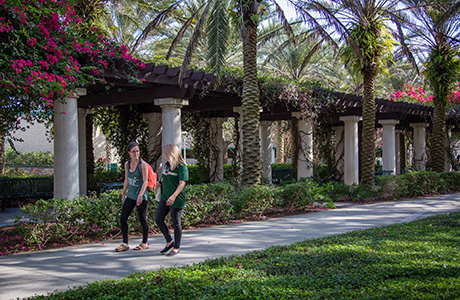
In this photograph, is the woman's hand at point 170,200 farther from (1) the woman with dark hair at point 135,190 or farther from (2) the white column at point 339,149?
(2) the white column at point 339,149

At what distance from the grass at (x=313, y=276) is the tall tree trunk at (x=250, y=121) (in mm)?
5188

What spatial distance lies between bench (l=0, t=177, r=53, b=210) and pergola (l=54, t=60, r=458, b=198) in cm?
104

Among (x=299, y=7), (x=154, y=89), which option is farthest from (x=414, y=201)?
(x=154, y=89)

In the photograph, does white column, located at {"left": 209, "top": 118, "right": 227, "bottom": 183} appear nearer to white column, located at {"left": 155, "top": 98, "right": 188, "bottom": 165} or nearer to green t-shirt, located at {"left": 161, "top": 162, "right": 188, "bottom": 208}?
white column, located at {"left": 155, "top": 98, "right": 188, "bottom": 165}

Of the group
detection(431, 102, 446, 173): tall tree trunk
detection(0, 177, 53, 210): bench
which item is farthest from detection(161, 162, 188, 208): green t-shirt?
detection(431, 102, 446, 173): tall tree trunk

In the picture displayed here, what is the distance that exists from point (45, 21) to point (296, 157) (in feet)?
37.3

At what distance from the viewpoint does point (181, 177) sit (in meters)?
6.76

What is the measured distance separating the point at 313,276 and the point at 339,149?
1872 cm

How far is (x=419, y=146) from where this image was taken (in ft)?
76.8

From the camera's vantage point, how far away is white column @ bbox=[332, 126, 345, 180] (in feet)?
74.3

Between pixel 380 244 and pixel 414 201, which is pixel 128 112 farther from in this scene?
pixel 380 244

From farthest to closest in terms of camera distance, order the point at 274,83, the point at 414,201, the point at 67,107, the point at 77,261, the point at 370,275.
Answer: the point at 414,201, the point at 274,83, the point at 67,107, the point at 77,261, the point at 370,275

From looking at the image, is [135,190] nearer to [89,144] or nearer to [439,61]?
[89,144]

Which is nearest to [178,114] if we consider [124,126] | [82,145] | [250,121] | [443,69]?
[250,121]
